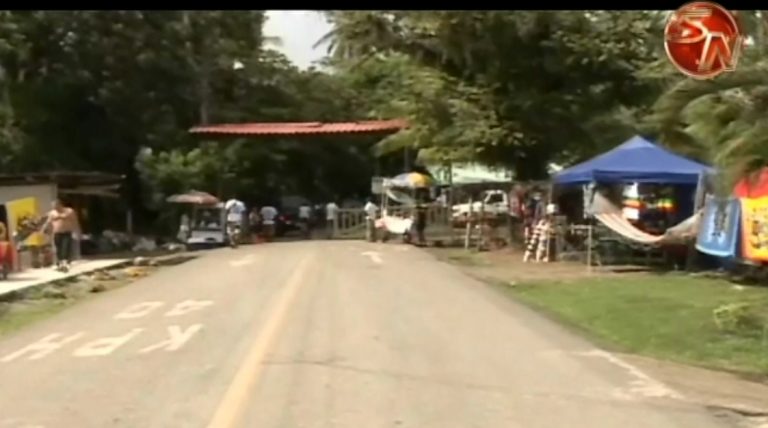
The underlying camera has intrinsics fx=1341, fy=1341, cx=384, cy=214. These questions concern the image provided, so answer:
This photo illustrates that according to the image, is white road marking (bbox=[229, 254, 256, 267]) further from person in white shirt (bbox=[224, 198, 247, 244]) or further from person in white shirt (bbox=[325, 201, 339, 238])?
person in white shirt (bbox=[325, 201, 339, 238])

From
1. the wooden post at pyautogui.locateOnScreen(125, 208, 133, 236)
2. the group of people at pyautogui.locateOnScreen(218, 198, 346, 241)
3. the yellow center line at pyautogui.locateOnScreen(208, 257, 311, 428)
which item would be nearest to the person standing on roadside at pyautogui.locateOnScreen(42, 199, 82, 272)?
the yellow center line at pyautogui.locateOnScreen(208, 257, 311, 428)

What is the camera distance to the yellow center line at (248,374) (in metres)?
9.84

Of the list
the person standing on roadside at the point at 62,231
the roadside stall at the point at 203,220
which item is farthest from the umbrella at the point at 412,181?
the person standing on roadside at the point at 62,231

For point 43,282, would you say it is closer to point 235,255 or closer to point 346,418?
point 235,255

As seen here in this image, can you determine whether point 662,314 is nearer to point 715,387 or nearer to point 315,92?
point 715,387

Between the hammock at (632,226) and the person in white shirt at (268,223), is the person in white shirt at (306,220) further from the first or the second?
the hammock at (632,226)

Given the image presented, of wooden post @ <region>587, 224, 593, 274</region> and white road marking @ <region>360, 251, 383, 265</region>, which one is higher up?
wooden post @ <region>587, 224, 593, 274</region>

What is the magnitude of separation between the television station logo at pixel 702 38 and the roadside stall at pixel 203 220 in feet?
99.6

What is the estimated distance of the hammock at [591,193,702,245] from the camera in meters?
25.8

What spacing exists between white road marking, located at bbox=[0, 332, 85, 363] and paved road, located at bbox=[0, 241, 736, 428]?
30 mm

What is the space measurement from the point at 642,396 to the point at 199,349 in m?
5.18
